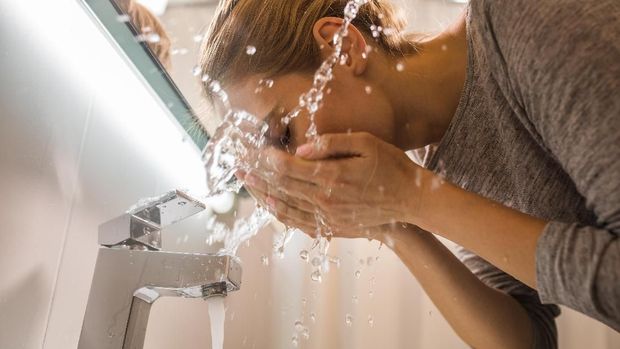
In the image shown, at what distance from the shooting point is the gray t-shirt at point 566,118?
1.61ft

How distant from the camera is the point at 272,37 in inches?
29.3

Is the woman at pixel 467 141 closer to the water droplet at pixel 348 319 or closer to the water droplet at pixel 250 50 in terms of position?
the water droplet at pixel 250 50

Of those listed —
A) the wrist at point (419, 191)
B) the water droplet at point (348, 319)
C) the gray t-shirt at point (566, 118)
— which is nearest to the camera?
the gray t-shirt at point (566, 118)

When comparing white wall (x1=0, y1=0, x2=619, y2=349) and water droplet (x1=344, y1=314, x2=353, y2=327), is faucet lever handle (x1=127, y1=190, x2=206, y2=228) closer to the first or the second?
white wall (x1=0, y1=0, x2=619, y2=349)

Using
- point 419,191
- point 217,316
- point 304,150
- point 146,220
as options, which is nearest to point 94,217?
point 146,220

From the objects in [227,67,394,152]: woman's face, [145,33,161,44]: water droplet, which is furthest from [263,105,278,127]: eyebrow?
[145,33,161,44]: water droplet

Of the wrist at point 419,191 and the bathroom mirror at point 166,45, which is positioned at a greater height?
the bathroom mirror at point 166,45

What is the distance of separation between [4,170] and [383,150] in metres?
0.39

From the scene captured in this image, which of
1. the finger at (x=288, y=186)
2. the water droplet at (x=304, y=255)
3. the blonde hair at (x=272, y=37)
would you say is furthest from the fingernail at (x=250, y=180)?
the water droplet at (x=304, y=255)

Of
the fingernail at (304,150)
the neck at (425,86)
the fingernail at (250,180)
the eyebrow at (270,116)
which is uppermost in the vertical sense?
the neck at (425,86)

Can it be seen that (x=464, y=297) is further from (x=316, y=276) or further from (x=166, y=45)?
(x=166, y=45)

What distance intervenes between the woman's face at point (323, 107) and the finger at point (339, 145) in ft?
0.19

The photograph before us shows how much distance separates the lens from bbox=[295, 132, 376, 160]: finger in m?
0.64

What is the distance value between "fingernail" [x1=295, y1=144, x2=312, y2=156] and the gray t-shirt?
0.20 meters
